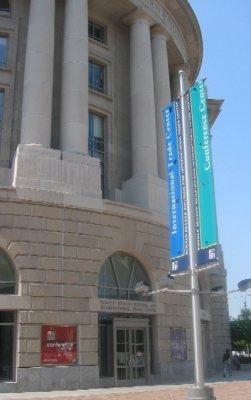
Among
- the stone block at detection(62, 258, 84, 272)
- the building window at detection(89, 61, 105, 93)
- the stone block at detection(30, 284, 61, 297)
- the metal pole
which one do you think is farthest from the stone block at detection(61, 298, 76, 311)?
the building window at detection(89, 61, 105, 93)

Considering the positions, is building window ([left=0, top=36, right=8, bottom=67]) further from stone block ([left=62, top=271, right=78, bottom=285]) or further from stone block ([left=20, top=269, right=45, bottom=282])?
stone block ([left=62, top=271, right=78, bottom=285])

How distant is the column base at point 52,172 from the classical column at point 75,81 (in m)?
1.02

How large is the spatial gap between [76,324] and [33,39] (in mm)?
13994

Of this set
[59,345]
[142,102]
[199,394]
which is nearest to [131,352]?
[59,345]

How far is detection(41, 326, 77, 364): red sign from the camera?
65.4ft

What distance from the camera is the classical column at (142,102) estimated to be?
2716 centimetres

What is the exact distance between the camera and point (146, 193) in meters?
25.7

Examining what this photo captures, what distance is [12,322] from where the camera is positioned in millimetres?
20000

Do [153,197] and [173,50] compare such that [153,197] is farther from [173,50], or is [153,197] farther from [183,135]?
[173,50]

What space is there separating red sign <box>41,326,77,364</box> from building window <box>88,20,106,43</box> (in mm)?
17416

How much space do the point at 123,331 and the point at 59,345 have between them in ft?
11.3

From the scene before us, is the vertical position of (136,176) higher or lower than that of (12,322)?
higher

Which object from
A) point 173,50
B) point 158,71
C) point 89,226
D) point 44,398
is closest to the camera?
point 44,398

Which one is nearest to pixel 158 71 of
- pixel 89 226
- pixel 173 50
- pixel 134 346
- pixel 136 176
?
pixel 173 50
